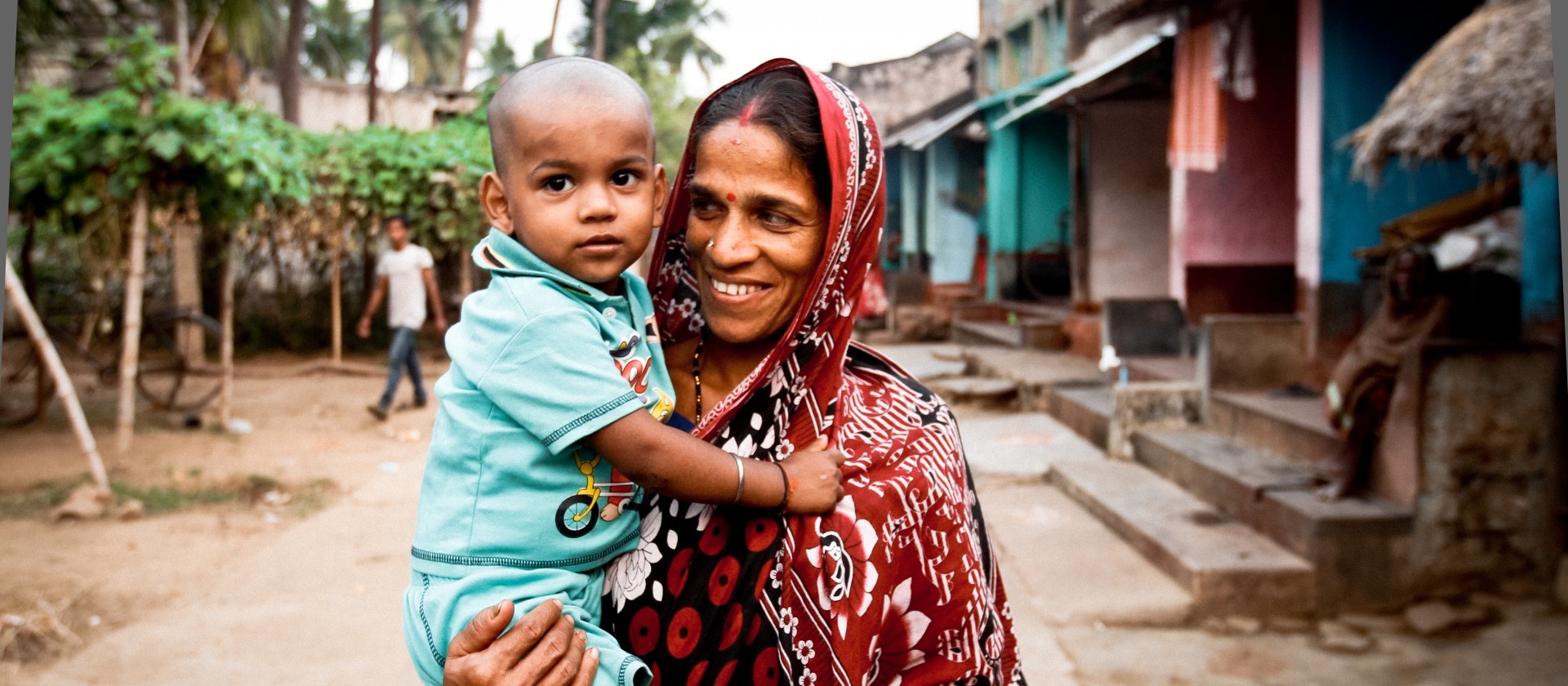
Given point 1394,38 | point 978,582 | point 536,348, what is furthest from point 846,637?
point 1394,38

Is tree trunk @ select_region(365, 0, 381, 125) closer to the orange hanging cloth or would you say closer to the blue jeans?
the blue jeans

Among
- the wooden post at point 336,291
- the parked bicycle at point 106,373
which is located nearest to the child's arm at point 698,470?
the parked bicycle at point 106,373

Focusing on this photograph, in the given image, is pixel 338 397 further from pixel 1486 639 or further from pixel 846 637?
pixel 846 637

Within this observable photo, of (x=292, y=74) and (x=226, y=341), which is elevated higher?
(x=292, y=74)

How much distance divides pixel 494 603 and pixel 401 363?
350 inches

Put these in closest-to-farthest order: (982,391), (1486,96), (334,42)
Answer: (1486,96) → (982,391) → (334,42)

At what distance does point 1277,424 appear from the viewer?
21.3ft

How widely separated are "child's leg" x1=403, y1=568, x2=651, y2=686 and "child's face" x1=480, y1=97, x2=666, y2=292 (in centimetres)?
42

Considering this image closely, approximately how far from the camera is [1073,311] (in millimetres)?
13070

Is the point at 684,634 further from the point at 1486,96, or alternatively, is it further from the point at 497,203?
the point at 1486,96

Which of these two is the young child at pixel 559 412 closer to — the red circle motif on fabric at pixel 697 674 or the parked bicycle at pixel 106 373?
the red circle motif on fabric at pixel 697 674

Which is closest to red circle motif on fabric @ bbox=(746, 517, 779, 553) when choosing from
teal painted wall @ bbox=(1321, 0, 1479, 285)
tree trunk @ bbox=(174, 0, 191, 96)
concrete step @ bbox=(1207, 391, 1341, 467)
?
concrete step @ bbox=(1207, 391, 1341, 467)

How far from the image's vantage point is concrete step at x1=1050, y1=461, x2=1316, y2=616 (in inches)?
199

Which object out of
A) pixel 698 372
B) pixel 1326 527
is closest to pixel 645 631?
pixel 698 372
